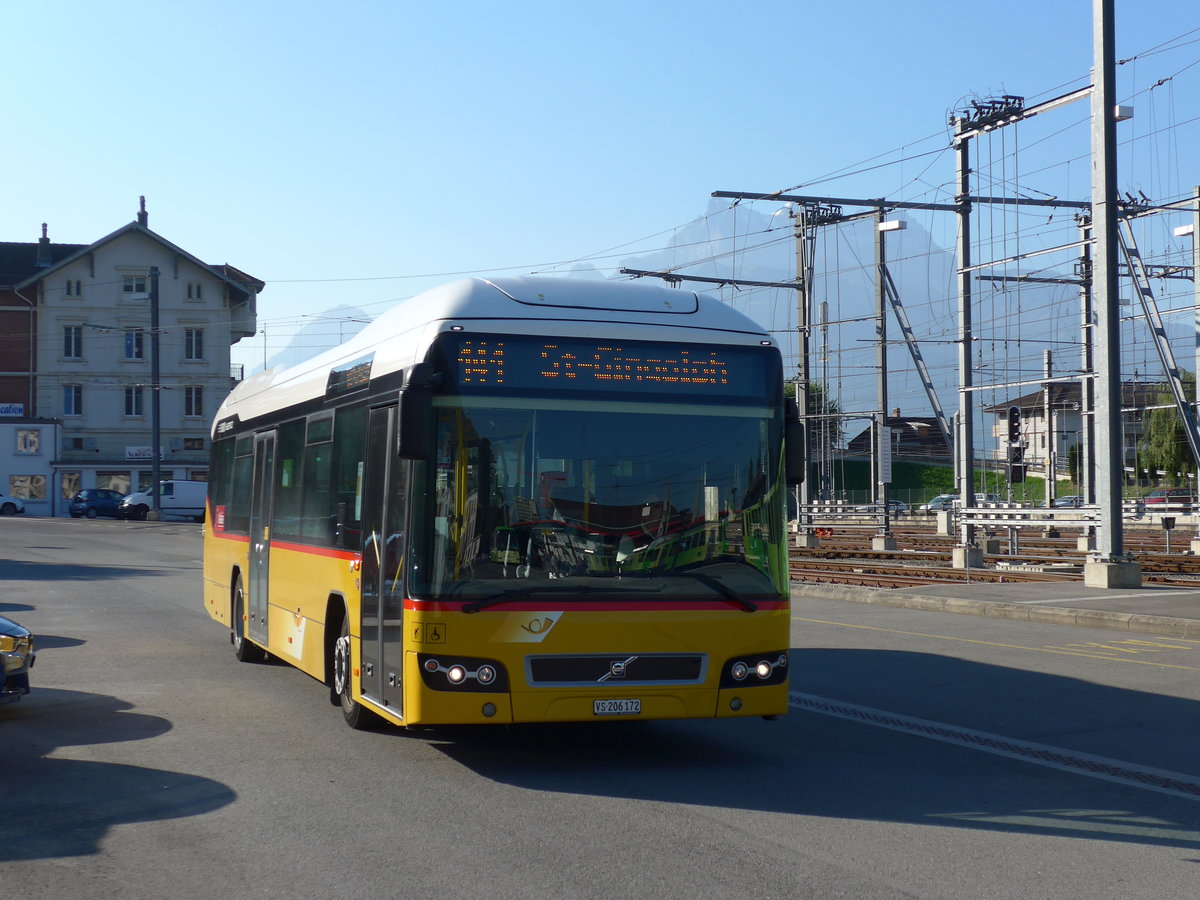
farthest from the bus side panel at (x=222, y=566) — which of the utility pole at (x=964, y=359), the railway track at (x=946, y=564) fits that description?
the utility pole at (x=964, y=359)

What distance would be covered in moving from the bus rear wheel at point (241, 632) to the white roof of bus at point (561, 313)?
513 centimetres

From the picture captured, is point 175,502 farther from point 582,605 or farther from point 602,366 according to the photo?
point 582,605

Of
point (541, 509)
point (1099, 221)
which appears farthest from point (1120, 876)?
point (1099, 221)

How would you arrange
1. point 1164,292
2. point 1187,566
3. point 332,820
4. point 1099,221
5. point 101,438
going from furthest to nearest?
point 101,438 → point 1164,292 → point 1187,566 → point 1099,221 → point 332,820

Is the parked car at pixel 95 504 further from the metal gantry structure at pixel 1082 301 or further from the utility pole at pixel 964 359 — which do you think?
the utility pole at pixel 964 359

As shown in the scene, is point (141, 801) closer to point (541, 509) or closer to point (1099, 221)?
point (541, 509)

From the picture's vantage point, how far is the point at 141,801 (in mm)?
7258

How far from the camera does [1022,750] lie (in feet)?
29.2

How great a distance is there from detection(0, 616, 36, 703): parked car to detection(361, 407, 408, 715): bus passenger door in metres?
2.37

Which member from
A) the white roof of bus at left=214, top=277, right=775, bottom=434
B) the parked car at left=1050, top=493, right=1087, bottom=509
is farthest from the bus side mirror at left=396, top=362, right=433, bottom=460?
the parked car at left=1050, top=493, right=1087, bottom=509

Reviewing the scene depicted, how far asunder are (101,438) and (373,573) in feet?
236

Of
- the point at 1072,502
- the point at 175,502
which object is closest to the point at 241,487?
the point at 175,502

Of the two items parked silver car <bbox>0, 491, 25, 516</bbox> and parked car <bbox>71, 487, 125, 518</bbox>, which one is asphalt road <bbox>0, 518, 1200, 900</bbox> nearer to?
parked car <bbox>71, 487, 125, 518</bbox>

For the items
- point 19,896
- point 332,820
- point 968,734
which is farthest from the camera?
point 968,734
